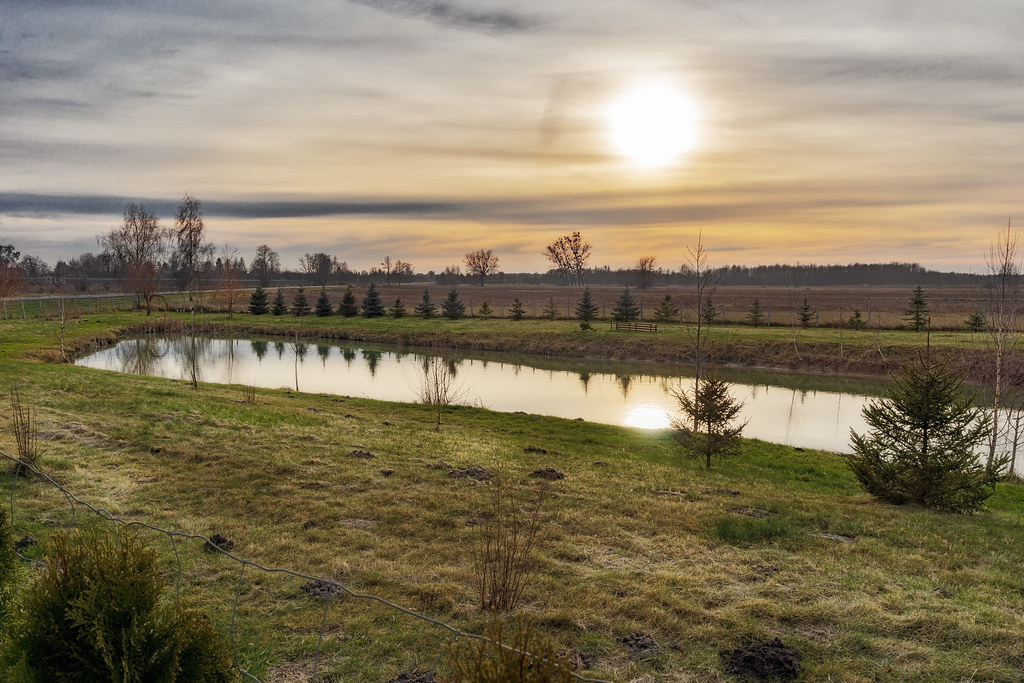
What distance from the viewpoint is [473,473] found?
1235cm

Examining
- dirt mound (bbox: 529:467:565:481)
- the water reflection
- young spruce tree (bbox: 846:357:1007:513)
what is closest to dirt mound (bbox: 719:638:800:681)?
dirt mound (bbox: 529:467:565:481)

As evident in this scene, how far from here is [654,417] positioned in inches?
1016

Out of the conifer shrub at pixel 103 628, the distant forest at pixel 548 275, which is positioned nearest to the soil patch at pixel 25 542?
the conifer shrub at pixel 103 628

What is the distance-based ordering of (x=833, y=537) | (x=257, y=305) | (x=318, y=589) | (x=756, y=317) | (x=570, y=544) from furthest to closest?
(x=257, y=305), (x=756, y=317), (x=833, y=537), (x=570, y=544), (x=318, y=589)

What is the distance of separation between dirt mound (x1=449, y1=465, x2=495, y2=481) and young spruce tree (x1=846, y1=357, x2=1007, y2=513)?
291 inches

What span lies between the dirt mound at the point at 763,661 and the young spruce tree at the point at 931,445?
741 centimetres

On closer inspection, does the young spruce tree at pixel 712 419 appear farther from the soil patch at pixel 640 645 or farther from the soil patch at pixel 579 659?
the soil patch at pixel 579 659

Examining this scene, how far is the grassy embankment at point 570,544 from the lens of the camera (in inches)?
235

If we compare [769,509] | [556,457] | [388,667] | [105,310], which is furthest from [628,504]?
[105,310]

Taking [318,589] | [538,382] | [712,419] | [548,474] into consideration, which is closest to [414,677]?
[318,589]

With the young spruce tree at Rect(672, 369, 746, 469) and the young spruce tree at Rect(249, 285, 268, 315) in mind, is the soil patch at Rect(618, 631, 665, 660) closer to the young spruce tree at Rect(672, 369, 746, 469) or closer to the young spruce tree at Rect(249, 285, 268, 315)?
the young spruce tree at Rect(672, 369, 746, 469)

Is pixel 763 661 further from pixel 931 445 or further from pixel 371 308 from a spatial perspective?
pixel 371 308

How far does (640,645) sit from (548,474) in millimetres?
6958

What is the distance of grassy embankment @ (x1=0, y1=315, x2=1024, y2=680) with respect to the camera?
19.6 ft
